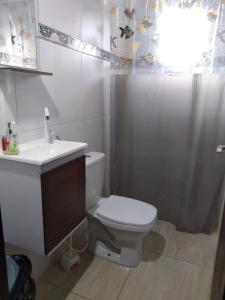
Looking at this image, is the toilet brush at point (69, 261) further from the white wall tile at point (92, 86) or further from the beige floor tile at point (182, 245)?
the white wall tile at point (92, 86)

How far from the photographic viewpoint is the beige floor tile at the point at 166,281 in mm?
1469

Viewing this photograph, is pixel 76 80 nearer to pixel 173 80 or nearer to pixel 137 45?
pixel 137 45

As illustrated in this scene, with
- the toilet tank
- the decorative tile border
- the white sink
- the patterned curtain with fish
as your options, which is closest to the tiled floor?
the toilet tank

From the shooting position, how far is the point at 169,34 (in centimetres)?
180

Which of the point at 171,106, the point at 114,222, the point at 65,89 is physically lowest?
the point at 114,222

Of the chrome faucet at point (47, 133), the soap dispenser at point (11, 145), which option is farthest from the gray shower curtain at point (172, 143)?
the soap dispenser at point (11, 145)

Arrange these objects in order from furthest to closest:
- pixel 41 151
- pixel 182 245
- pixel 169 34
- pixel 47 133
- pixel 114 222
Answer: pixel 182 245 → pixel 169 34 → pixel 114 222 → pixel 47 133 → pixel 41 151

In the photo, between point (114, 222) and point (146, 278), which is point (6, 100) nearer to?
point (114, 222)

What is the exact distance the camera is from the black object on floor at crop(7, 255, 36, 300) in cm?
100

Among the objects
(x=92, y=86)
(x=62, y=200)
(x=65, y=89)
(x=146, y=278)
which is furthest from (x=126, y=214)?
(x=92, y=86)

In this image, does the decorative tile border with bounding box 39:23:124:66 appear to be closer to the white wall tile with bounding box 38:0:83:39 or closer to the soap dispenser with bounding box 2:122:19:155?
the white wall tile with bounding box 38:0:83:39

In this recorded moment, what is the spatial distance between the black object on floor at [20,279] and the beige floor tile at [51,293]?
1.26 feet

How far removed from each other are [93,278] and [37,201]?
853mm

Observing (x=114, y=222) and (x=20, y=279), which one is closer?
(x=20, y=279)
